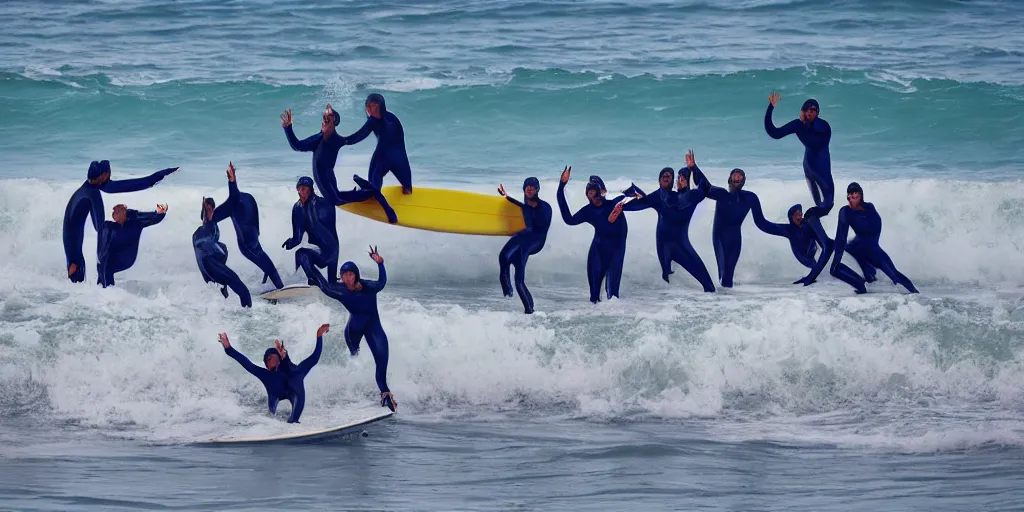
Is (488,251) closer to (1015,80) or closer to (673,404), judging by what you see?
(673,404)

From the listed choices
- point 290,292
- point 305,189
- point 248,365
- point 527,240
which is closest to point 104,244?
point 290,292

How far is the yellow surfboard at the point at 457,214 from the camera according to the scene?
1410 cm

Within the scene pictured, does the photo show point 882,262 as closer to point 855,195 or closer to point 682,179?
point 855,195

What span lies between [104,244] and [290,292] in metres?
1.83

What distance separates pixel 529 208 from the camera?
41.8 ft

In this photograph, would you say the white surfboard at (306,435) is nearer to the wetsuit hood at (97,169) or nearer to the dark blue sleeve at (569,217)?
the dark blue sleeve at (569,217)

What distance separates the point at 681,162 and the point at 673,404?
8.31 meters

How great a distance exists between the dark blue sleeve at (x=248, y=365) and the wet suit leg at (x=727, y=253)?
216 inches

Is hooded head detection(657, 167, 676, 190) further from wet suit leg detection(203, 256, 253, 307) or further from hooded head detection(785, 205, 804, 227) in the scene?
wet suit leg detection(203, 256, 253, 307)

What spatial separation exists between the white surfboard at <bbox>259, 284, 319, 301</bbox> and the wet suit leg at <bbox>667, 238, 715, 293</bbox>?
365cm

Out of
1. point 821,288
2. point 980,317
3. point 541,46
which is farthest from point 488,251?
point 541,46

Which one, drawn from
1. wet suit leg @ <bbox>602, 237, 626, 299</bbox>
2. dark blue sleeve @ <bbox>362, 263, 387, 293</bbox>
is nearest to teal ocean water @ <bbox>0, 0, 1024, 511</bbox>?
wet suit leg @ <bbox>602, 237, 626, 299</bbox>

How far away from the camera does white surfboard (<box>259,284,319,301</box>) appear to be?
13.0 m

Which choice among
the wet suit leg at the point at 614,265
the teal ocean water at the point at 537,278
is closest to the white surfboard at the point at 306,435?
the teal ocean water at the point at 537,278
